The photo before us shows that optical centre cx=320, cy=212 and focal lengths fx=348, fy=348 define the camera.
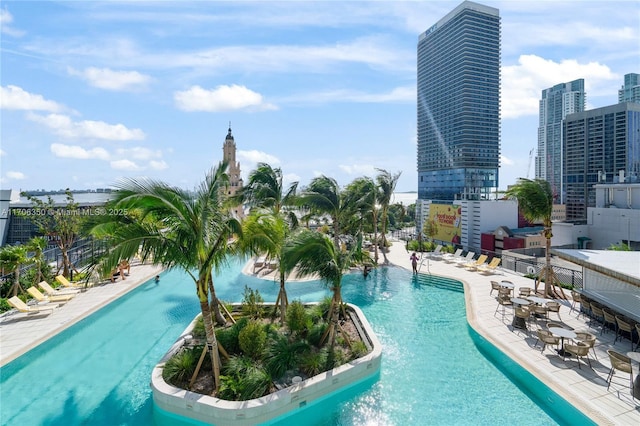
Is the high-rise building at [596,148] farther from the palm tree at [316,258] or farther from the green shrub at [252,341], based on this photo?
the green shrub at [252,341]

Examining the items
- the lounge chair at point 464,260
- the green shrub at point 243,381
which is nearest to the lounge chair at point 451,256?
the lounge chair at point 464,260

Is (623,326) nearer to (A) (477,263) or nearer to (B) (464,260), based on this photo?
(A) (477,263)

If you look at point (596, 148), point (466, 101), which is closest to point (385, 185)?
point (596, 148)

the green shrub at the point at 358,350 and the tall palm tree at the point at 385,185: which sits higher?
the tall palm tree at the point at 385,185

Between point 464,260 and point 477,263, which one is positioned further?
point 464,260

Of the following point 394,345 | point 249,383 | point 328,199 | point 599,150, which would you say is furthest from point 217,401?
point 599,150

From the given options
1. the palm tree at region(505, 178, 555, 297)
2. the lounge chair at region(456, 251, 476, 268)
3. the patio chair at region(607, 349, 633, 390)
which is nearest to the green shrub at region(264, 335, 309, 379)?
the patio chair at region(607, 349, 633, 390)

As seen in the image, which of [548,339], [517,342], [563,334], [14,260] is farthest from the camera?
[14,260]
